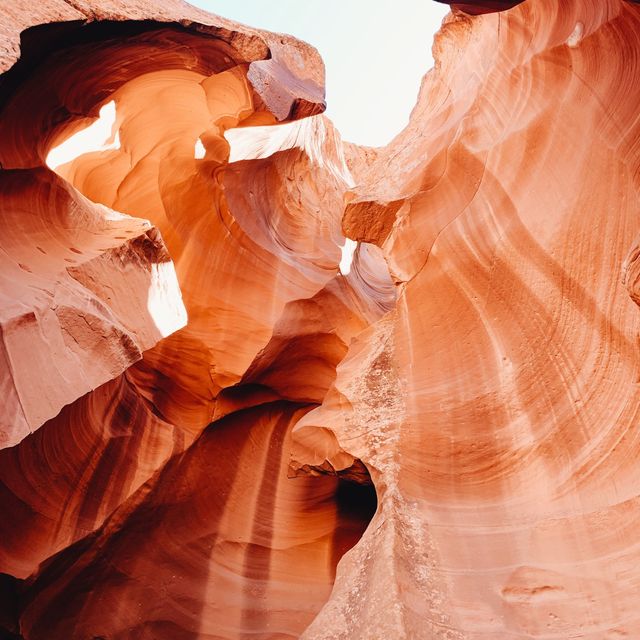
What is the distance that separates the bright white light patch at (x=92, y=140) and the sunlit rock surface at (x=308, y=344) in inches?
1.6

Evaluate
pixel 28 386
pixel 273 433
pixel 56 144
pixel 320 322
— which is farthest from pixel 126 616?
pixel 56 144

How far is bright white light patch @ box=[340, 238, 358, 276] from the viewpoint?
963cm

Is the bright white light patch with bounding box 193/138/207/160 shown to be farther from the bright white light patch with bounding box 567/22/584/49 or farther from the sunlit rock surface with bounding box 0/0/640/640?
the bright white light patch with bounding box 567/22/584/49

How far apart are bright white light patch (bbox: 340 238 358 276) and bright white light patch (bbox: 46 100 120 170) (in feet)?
11.6

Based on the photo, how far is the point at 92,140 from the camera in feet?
26.5

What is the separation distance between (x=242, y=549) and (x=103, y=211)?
165 inches

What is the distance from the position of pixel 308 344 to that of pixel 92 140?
149 inches

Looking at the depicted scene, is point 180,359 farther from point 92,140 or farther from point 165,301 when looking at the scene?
point 92,140

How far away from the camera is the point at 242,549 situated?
7.61 metres

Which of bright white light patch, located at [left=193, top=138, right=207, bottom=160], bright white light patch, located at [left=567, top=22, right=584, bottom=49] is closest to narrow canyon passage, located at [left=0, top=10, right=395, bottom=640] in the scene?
bright white light patch, located at [left=193, top=138, right=207, bottom=160]

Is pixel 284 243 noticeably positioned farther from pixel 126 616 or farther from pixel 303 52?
pixel 126 616

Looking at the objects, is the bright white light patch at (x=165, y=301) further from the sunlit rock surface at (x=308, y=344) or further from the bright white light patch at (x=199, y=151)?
the bright white light patch at (x=199, y=151)

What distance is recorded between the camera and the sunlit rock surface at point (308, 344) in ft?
14.3

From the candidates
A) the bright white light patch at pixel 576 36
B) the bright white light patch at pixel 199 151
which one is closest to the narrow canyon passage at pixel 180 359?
the bright white light patch at pixel 199 151
